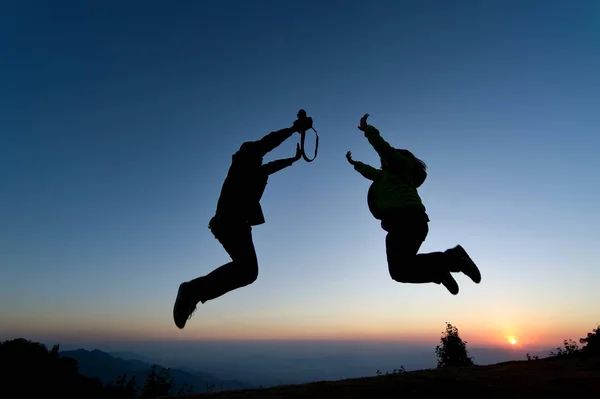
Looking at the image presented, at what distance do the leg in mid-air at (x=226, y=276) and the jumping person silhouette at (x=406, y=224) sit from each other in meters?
1.68

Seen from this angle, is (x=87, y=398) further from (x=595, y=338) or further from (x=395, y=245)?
(x=595, y=338)

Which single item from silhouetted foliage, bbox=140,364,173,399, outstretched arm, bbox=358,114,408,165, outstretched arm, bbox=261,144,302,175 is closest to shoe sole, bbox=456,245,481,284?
outstretched arm, bbox=358,114,408,165

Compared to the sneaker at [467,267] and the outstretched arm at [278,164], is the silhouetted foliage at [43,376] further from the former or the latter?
the sneaker at [467,267]

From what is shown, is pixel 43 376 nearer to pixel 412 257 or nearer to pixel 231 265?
pixel 231 265

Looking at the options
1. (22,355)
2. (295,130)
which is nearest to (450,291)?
(295,130)

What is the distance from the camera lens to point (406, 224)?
4.14 metres

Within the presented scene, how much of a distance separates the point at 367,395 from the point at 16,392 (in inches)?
563

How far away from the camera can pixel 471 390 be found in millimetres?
3850

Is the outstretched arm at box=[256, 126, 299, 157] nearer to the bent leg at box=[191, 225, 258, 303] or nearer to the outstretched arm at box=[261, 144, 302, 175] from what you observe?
the outstretched arm at box=[261, 144, 302, 175]

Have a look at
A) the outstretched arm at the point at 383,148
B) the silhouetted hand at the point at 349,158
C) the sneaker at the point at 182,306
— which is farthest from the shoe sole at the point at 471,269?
the sneaker at the point at 182,306

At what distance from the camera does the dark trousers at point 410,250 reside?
4129mm

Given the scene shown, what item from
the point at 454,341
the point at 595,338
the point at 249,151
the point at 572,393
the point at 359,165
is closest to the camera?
the point at 572,393

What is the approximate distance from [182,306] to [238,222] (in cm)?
110

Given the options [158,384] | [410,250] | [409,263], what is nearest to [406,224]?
[410,250]
